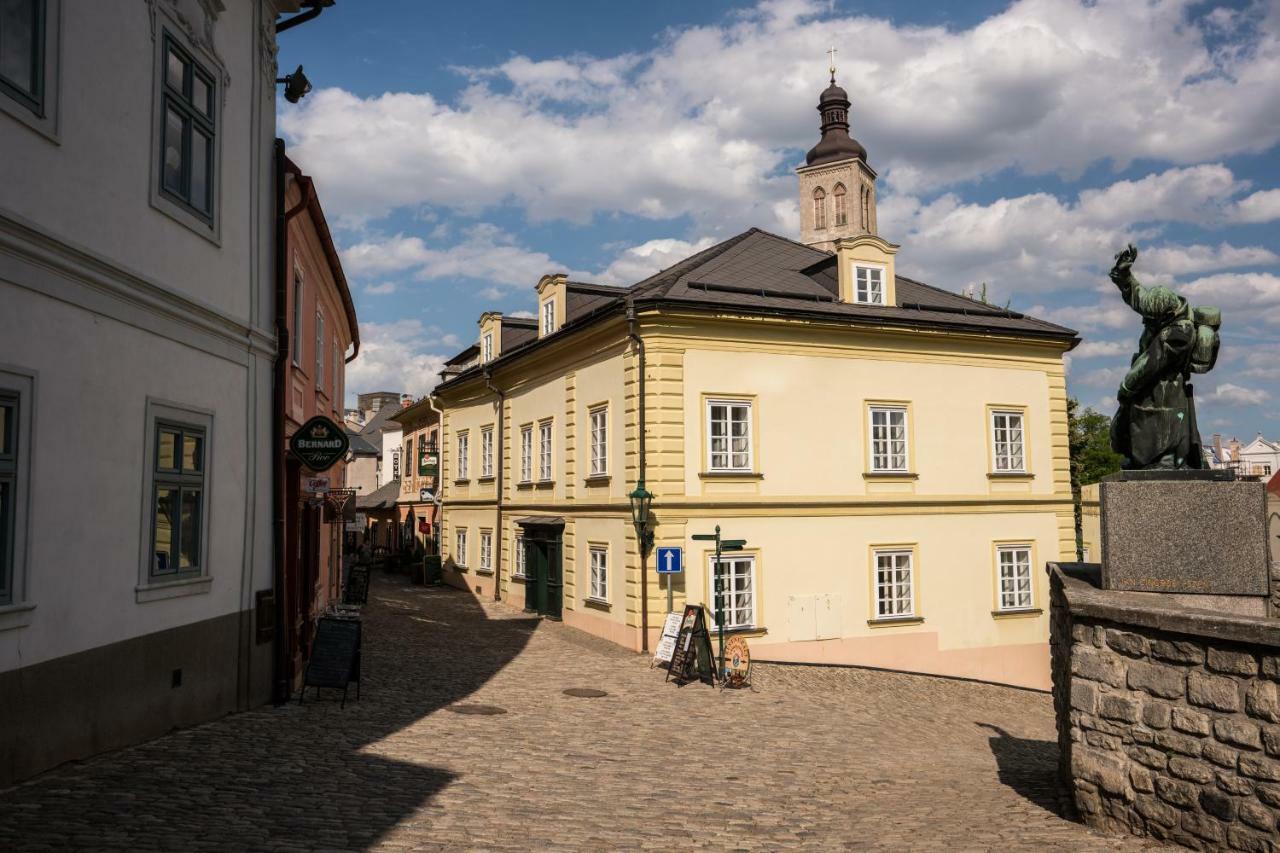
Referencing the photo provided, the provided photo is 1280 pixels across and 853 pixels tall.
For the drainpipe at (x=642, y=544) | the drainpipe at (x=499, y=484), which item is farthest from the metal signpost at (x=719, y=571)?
the drainpipe at (x=499, y=484)

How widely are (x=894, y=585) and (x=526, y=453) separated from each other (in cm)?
1062

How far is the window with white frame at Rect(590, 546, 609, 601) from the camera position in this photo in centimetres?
2094

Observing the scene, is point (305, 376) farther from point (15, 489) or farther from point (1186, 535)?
point (1186, 535)

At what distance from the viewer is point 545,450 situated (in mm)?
24875

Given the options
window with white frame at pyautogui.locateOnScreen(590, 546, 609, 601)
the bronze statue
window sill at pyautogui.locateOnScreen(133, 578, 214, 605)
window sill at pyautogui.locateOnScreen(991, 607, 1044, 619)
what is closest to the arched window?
window sill at pyautogui.locateOnScreen(991, 607, 1044, 619)

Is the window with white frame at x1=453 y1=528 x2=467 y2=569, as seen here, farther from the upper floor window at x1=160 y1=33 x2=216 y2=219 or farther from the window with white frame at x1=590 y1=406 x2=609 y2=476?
the upper floor window at x1=160 y1=33 x2=216 y2=219

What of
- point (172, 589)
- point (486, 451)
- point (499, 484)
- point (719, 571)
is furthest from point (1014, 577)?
point (172, 589)

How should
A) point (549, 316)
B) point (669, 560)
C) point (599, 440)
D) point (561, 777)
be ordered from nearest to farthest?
point (561, 777) < point (669, 560) < point (599, 440) < point (549, 316)

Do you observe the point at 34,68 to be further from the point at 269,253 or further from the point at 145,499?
the point at 269,253

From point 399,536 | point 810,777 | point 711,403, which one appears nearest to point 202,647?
point 810,777

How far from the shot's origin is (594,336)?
21.2 metres

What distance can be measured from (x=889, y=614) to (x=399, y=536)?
3035cm

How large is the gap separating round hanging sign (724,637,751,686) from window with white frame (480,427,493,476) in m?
15.3

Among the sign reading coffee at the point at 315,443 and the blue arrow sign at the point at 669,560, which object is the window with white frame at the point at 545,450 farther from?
the sign reading coffee at the point at 315,443
